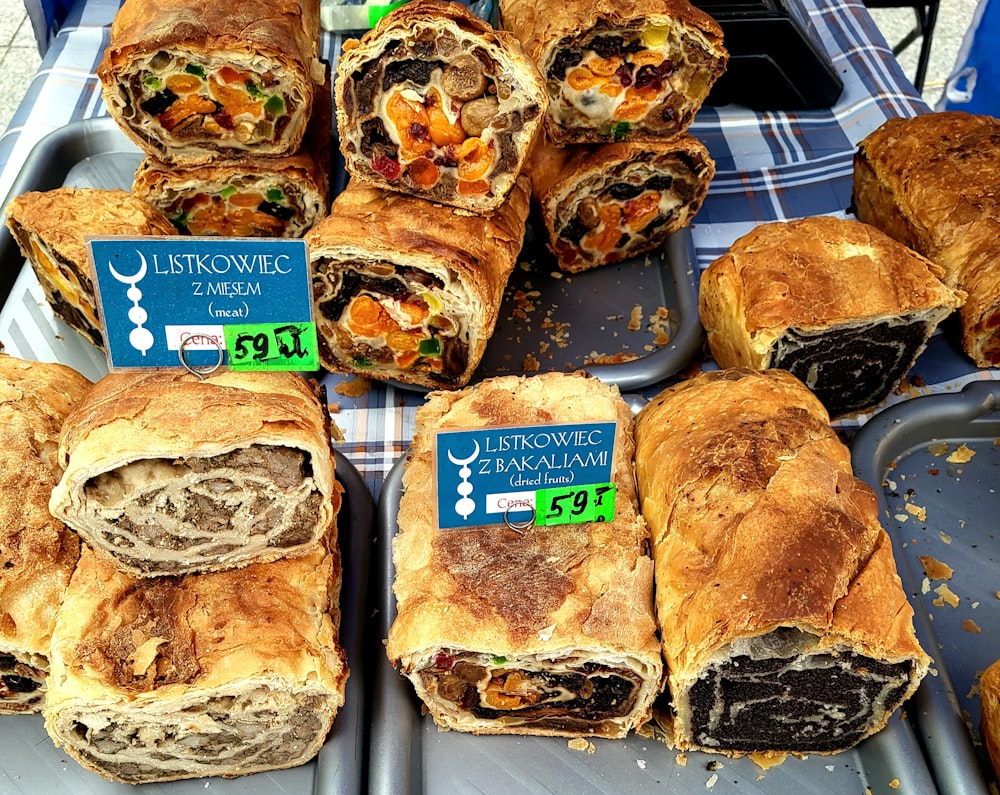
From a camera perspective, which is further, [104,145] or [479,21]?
[104,145]

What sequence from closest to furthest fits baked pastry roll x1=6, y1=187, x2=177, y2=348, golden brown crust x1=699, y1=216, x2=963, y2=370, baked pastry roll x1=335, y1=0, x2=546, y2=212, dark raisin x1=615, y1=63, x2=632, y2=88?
baked pastry roll x1=335, y1=0, x2=546, y2=212
golden brown crust x1=699, y1=216, x2=963, y2=370
baked pastry roll x1=6, y1=187, x2=177, y2=348
dark raisin x1=615, y1=63, x2=632, y2=88

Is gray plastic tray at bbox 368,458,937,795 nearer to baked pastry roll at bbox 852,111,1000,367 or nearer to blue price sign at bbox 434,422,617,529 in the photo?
blue price sign at bbox 434,422,617,529

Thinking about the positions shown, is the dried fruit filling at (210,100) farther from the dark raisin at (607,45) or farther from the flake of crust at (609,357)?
the flake of crust at (609,357)

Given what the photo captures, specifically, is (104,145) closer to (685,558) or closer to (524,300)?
(524,300)

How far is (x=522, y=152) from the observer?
3.14m

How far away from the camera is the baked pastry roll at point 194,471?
2178 mm

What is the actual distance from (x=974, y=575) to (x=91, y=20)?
547cm

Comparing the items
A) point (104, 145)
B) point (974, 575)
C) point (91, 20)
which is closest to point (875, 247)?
point (974, 575)

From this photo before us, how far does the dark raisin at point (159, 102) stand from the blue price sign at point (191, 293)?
147cm

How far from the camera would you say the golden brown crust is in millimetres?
3168

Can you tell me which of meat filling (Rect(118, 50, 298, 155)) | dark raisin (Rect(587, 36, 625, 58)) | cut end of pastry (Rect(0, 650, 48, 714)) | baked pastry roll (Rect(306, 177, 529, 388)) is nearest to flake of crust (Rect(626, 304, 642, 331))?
baked pastry roll (Rect(306, 177, 529, 388))

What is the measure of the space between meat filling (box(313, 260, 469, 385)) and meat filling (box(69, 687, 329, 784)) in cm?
149

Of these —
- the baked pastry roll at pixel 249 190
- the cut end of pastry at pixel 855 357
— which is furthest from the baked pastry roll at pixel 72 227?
the cut end of pastry at pixel 855 357

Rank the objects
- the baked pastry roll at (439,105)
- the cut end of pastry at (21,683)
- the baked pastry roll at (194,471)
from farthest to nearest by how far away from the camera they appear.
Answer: the baked pastry roll at (439,105) → the cut end of pastry at (21,683) → the baked pastry roll at (194,471)
